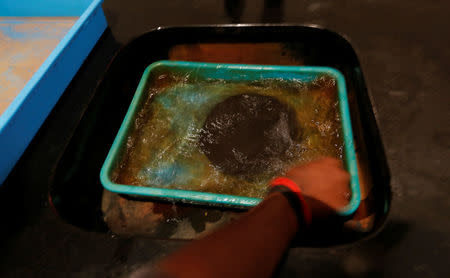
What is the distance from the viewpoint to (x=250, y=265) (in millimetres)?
460

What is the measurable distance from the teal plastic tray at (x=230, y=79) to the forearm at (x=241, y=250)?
0.26m

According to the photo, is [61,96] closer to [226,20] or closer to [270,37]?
[226,20]

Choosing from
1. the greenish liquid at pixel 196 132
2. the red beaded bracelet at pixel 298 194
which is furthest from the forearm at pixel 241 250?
the greenish liquid at pixel 196 132

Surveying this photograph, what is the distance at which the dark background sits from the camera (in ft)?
2.14

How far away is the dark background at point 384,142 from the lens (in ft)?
2.14

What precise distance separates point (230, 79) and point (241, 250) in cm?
88

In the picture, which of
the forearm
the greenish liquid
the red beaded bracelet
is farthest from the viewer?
the greenish liquid

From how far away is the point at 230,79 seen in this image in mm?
1220

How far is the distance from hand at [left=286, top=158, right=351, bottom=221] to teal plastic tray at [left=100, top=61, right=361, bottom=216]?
1.1 inches

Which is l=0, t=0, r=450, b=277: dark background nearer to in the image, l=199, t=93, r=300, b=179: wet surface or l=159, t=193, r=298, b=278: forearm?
l=159, t=193, r=298, b=278: forearm

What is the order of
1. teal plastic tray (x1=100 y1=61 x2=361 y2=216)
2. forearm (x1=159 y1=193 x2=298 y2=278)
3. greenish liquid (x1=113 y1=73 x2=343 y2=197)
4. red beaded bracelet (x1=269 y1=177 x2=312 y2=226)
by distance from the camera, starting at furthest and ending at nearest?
greenish liquid (x1=113 y1=73 x2=343 y2=197) < teal plastic tray (x1=100 y1=61 x2=361 y2=216) < red beaded bracelet (x1=269 y1=177 x2=312 y2=226) < forearm (x1=159 y1=193 x2=298 y2=278)

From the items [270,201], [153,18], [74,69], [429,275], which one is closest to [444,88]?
[429,275]

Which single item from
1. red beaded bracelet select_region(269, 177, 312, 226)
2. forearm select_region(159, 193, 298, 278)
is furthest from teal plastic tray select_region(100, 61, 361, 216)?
forearm select_region(159, 193, 298, 278)

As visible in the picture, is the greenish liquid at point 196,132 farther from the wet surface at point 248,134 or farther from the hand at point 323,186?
the hand at point 323,186
